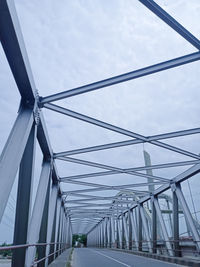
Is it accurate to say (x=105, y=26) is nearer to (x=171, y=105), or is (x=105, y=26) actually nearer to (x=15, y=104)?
(x=15, y=104)

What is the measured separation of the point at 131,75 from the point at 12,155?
375 centimetres

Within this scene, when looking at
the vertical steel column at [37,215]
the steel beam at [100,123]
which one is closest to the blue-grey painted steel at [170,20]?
the steel beam at [100,123]

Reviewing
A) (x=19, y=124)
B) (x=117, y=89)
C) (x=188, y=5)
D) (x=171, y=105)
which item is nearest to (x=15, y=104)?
(x=19, y=124)

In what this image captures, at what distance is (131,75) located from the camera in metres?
7.26

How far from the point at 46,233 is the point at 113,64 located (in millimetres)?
7770

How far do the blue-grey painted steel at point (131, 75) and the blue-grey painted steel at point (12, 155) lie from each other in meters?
1.49

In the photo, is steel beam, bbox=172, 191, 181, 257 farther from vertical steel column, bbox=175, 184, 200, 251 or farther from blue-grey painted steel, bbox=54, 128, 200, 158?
blue-grey painted steel, bbox=54, 128, 200, 158

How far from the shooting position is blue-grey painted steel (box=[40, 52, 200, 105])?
6727 millimetres

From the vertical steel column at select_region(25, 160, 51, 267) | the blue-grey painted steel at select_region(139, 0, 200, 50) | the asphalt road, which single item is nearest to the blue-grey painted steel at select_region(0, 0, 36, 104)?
the blue-grey painted steel at select_region(139, 0, 200, 50)

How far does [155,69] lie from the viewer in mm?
7035

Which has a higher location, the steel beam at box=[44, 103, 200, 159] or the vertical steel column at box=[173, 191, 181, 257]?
the steel beam at box=[44, 103, 200, 159]

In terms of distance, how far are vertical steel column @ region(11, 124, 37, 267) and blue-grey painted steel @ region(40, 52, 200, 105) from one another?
1.75 metres

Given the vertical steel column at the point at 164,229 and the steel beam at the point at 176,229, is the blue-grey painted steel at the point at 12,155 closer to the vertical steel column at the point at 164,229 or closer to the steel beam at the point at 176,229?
the steel beam at the point at 176,229

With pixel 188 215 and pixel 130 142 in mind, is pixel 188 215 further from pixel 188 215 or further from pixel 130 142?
pixel 130 142
